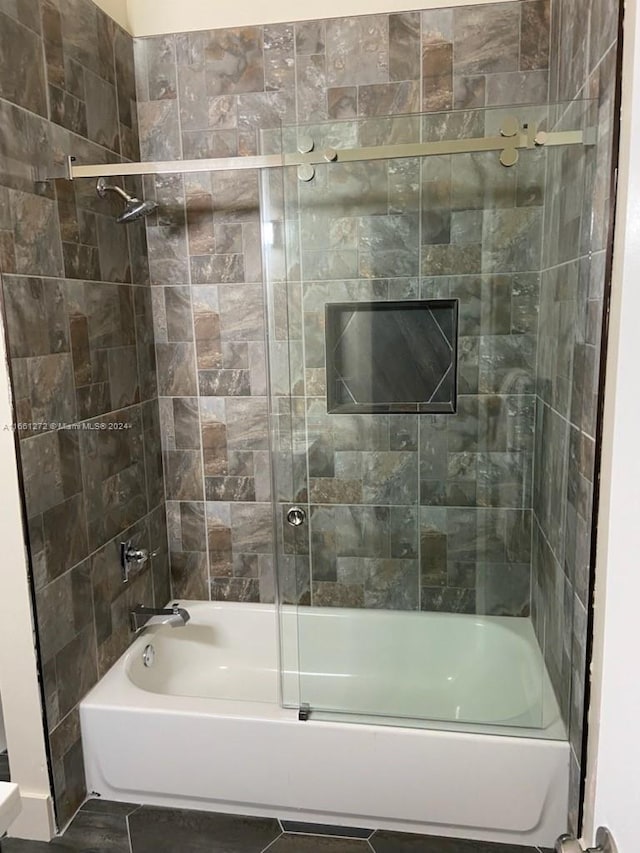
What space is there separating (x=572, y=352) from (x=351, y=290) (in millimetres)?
788

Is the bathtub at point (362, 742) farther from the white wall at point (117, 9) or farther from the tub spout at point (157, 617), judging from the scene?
the white wall at point (117, 9)

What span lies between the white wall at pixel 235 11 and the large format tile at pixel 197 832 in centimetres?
272

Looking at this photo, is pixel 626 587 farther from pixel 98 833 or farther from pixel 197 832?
pixel 98 833

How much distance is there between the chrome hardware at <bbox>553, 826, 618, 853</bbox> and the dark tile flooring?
1257mm

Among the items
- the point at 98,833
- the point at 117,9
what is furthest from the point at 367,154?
the point at 98,833

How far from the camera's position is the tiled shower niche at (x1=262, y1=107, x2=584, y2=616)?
204 centimetres

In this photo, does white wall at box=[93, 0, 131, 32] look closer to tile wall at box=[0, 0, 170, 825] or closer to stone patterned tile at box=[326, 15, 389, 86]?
tile wall at box=[0, 0, 170, 825]

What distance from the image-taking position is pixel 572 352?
1.74 meters

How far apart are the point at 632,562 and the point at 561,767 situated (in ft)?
4.69

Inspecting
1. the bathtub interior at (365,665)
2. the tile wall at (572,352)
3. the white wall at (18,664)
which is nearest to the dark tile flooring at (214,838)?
the white wall at (18,664)

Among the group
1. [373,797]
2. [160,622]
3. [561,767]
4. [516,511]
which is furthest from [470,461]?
[160,622]

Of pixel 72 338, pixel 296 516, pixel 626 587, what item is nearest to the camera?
pixel 626 587

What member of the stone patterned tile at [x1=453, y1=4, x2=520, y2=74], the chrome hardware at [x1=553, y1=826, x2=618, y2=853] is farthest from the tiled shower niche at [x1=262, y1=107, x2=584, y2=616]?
the chrome hardware at [x1=553, y1=826, x2=618, y2=853]

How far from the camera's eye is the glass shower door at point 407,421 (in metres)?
2.02
